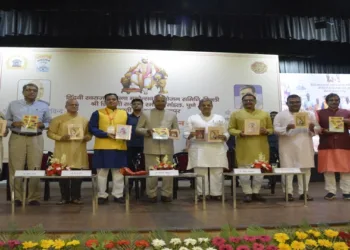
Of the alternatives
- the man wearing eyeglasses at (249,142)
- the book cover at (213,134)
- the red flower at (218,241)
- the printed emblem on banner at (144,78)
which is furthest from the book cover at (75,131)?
the printed emblem on banner at (144,78)

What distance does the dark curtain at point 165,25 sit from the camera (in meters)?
6.56

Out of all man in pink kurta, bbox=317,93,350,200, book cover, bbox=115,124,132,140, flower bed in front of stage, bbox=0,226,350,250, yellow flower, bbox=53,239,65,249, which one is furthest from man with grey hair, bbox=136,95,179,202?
yellow flower, bbox=53,239,65,249

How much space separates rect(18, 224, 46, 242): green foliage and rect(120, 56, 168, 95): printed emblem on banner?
13.9 ft

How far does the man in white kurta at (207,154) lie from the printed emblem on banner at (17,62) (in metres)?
3.52

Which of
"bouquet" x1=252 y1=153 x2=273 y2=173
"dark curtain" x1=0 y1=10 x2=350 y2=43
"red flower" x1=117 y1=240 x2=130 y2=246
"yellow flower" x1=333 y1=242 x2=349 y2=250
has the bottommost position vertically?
"yellow flower" x1=333 y1=242 x2=349 y2=250

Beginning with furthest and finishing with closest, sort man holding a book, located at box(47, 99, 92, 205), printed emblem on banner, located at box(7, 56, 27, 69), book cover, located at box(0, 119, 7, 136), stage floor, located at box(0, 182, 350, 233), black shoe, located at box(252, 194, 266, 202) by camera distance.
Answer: printed emblem on banner, located at box(7, 56, 27, 69) < black shoe, located at box(252, 194, 266, 202) < man holding a book, located at box(47, 99, 92, 205) < book cover, located at box(0, 119, 7, 136) < stage floor, located at box(0, 182, 350, 233)

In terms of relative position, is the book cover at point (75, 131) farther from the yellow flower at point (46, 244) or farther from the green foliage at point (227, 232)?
the green foliage at point (227, 232)

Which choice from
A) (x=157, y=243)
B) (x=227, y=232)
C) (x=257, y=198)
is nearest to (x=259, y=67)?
(x=257, y=198)

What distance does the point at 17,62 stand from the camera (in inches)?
259

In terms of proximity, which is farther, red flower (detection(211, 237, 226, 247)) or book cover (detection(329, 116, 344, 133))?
book cover (detection(329, 116, 344, 133))

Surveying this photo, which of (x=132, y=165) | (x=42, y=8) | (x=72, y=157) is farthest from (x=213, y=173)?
(x=42, y=8)

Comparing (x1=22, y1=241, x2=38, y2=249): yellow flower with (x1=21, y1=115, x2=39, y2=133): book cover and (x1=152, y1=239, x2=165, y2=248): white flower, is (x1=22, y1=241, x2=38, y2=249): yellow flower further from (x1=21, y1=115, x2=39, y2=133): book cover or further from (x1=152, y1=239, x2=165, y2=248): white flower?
(x1=21, y1=115, x2=39, y2=133): book cover

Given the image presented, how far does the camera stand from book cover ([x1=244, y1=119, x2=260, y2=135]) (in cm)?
441

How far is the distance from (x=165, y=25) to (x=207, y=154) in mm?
3127
